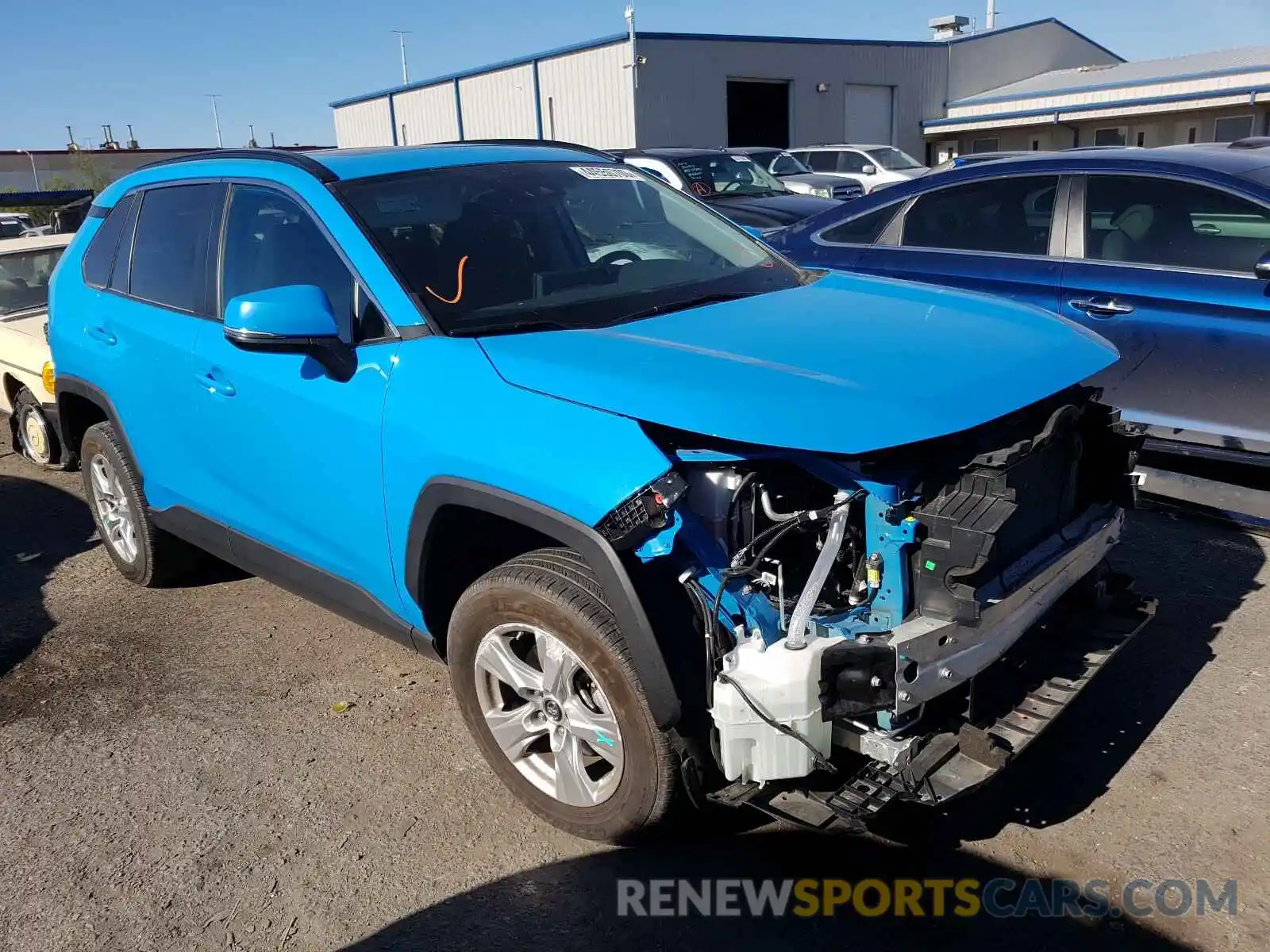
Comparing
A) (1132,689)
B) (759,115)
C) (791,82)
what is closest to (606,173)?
(1132,689)

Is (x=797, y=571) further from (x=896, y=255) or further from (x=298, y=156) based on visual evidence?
(x=896, y=255)

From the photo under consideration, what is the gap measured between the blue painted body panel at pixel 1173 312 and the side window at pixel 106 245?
13.6 ft

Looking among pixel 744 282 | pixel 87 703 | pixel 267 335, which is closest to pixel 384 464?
pixel 267 335

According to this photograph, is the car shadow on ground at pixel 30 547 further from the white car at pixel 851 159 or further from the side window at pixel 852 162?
the side window at pixel 852 162

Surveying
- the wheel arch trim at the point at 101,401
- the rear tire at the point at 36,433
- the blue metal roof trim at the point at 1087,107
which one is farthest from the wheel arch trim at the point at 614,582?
the blue metal roof trim at the point at 1087,107

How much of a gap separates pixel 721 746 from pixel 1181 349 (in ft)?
11.2

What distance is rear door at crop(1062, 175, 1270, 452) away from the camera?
4.54 metres

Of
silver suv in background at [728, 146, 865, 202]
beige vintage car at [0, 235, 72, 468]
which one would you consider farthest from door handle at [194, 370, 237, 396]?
silver suv in background at [728, 146, 865, 202]

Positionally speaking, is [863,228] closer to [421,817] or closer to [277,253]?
[277,253]

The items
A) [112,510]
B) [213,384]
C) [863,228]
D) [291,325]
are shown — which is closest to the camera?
[291,325]

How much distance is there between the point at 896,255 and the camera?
5.94 m

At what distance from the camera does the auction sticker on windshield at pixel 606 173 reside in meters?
4.13

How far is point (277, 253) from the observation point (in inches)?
146

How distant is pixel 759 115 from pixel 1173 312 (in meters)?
26.6
